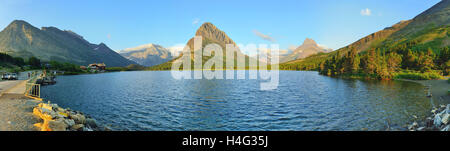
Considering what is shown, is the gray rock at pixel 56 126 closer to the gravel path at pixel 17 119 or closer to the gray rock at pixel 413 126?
the gravel path at pixel 17 119

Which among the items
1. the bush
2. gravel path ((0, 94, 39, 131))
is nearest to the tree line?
the bush

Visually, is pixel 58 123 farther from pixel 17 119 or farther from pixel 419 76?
pixel 419 76

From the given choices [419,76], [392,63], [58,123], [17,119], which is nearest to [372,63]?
[392,63]

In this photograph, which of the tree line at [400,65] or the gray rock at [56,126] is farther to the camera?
the tree line at [400,65]

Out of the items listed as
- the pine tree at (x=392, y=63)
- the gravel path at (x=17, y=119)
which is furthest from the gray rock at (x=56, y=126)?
the pine tree at (x=392, y=63)

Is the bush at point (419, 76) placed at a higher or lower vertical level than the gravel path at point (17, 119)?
higher

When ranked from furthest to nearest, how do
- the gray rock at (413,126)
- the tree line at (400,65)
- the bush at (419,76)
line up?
the tree line at (400,65)
the bush at (419,76)
the gray rock at (413,126)

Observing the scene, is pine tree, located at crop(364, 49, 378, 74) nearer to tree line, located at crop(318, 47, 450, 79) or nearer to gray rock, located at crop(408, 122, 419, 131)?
tree line, located at crop(318, 47, 450, 79)

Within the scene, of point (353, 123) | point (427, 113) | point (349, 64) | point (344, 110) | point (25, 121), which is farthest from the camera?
point (349, 64)
